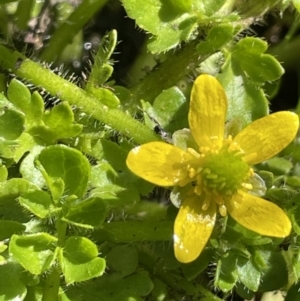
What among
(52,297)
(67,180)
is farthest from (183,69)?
(52,297)

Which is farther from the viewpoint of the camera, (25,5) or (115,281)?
(25,5)

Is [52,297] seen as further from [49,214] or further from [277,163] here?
[277,163]

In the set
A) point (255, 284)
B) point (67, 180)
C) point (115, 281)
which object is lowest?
point (115, 281)

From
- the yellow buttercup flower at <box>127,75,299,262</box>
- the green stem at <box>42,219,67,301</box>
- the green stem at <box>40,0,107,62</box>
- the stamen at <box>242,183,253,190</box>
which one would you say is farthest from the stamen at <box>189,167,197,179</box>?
the green stem at <box>40,0,107,62</box>

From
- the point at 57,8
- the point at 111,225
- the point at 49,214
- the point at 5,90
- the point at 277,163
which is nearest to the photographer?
the point at 49,214

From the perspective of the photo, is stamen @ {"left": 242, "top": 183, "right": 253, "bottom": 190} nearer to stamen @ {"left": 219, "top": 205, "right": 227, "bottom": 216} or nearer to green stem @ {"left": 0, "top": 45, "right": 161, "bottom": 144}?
stamen @ {"left": 219, "top": 205, "right": 227, "bottom": 216}

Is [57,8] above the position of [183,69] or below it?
below

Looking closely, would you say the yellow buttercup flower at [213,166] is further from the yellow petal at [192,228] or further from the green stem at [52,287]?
the green stem at [52,287]
